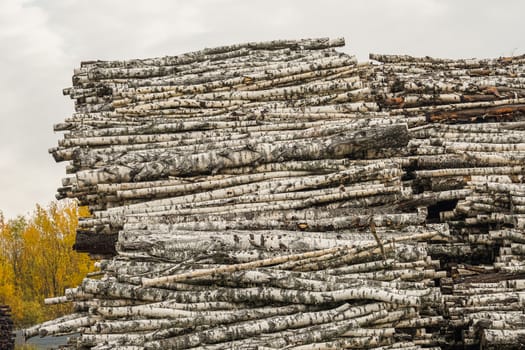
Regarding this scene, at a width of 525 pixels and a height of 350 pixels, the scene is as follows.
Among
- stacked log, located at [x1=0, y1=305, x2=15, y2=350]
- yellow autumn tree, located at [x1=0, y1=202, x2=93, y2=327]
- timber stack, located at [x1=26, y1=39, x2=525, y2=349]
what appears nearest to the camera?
timber stack, located at [x1=26, y1=39, x2=525, y2=349]

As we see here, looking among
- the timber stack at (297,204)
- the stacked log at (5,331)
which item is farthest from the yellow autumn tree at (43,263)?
the timber stack at (297,204)

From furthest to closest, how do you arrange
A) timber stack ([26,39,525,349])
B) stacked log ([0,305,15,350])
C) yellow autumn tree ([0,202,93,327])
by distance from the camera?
yellow autumn tree ([0,202,93,327]) < stacked log ([0,305,15,350]) < timber stack ([26,39,525,349])

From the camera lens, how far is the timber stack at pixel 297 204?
5.16 m

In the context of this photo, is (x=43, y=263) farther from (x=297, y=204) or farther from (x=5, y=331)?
(x=297, y=204)

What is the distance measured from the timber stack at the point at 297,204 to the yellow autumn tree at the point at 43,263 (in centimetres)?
2956

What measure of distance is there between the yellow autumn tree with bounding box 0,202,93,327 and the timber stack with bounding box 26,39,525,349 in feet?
97.0

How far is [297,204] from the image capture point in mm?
5812

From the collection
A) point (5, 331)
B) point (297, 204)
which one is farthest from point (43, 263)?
point (297, 204)

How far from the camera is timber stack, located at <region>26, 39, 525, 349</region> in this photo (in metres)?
Answer: 5.16

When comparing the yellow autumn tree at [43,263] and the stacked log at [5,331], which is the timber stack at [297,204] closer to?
the stacked log at [5,331]

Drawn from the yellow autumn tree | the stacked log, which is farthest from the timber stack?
the yellow autumn tree

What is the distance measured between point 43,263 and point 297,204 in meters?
36.8

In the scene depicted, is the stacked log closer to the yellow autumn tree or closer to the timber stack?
the timber stack

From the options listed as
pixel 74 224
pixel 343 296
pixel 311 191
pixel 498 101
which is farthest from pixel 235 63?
pixel 74 224
